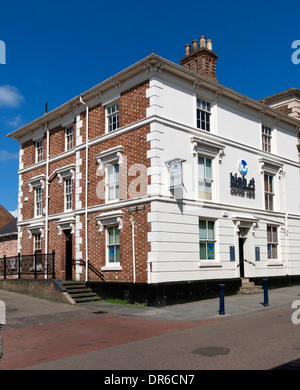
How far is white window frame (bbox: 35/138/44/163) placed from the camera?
25266 mm

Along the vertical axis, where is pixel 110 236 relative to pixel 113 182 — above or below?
below

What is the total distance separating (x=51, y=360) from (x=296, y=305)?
397 inches

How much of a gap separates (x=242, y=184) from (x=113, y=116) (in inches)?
282

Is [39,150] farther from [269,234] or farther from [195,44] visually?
[269,234]

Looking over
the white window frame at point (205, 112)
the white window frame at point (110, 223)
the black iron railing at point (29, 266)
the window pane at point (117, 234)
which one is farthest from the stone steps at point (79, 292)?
the white window frame at point (205, 112)

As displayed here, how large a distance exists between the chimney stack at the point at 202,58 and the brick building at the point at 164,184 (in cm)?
7

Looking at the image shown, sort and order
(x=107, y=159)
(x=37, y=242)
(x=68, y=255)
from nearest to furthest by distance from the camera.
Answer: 1. (x=107, y=159)
2. (x=68, y=255)
3. (x=37, y=242)

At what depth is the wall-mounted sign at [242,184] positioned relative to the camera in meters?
20.8


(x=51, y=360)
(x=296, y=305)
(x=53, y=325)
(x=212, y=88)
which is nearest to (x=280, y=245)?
(x=296, y=305)

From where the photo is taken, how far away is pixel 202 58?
23.0m

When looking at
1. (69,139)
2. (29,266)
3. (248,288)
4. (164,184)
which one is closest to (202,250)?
(248,288)

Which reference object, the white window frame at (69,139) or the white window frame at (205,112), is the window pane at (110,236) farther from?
the white window frame at (205,112)

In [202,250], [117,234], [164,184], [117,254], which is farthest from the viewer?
[117,234]
